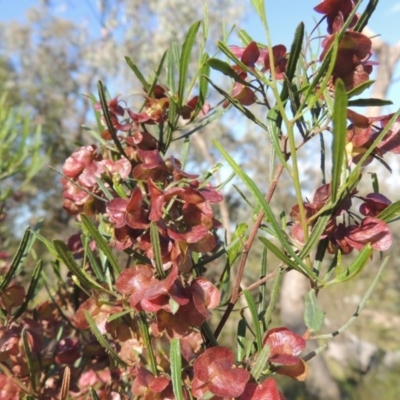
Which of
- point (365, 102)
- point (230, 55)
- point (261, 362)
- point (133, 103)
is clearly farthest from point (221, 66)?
point (133, 103)

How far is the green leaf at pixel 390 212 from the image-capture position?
12.9 inches

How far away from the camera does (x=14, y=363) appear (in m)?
0.47

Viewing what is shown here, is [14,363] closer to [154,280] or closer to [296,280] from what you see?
[154,280]

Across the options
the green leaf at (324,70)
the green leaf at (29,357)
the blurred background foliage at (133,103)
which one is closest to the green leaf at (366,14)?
the green leaf at (324,70)

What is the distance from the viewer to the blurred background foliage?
6383 mm

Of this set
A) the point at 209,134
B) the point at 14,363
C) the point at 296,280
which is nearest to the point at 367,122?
the point at 14,363

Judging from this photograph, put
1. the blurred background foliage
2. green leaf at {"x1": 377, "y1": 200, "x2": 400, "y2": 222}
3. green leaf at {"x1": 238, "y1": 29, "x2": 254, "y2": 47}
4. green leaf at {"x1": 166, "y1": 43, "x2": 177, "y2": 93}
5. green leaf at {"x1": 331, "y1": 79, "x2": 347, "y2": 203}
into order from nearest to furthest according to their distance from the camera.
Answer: green leaf at {"x1": 331, "y1": 79, "x2": 347, "y2": 203}
green leaf at {"x1": 377, "y1": 200, "x2": 400, "y2": 222}
green leaf at {"x1": 238, "y1": 29, "x2": 254, "y2": 47}
green leaf at {"x1": 166, "y1": 43, "x2": 177, "y2": 93}
the blurred background foliage

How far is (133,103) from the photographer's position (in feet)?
20.6

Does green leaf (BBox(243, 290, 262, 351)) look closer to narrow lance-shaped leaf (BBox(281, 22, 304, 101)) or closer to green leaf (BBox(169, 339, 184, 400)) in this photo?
green leaf (BBox(169, 339, 184, 400))

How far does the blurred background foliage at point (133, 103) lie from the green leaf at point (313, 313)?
4.27 metres

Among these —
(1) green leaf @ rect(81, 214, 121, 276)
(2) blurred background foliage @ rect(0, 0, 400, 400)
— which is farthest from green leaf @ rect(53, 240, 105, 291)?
(2) blurred background foliage @ rect(0, 0, 400, 400)

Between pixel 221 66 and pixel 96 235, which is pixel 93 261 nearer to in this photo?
pixel 96 235

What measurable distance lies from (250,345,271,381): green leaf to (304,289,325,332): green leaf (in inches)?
1.5

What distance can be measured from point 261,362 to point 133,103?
20.4 feet
